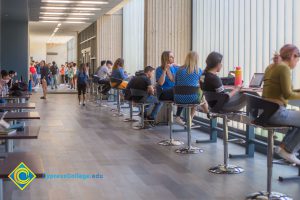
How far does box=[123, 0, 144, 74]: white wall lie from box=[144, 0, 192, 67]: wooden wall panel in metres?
4.94

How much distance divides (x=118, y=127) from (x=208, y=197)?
4856 millimetres

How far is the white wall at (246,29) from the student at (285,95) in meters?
1.71

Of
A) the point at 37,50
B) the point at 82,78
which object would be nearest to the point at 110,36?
the point at 82,78

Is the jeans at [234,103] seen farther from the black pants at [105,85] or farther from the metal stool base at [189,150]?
the black pants at [105,85]

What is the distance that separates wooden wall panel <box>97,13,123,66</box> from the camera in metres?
17.7

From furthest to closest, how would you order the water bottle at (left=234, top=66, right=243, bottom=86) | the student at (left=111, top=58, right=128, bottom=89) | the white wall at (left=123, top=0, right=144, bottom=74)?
the white wall at (left=123, top=0, right=144, bottom=74) < the student at (left=111, top=58, right=128, bottom=89) < the water bottle at (left=234, top=66, right=243, bottom=86)

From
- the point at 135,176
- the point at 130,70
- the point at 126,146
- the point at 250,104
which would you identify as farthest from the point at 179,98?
the point at 130,70

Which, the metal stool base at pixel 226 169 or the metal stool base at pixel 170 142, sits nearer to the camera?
the metal stool base at pixel 226 169

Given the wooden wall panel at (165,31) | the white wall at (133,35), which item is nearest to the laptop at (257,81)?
the wooden wall panel at (165,31)

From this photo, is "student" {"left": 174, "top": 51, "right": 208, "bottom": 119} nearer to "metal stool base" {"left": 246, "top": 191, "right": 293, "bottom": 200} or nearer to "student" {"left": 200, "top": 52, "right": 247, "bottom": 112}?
"student" {"left": 200, "top": 52, "right": 247, "bottom": 112}

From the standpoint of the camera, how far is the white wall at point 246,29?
19.6 ft

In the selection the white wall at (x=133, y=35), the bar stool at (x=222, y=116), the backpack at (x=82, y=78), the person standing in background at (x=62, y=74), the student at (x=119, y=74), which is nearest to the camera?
the bar stool at (x=222, y=116)

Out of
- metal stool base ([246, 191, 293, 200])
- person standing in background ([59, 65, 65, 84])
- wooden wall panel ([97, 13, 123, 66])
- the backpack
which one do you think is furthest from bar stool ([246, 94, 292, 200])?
person standing in background ([59, 65, 65, 84])

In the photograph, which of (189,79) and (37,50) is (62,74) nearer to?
(37,50)
